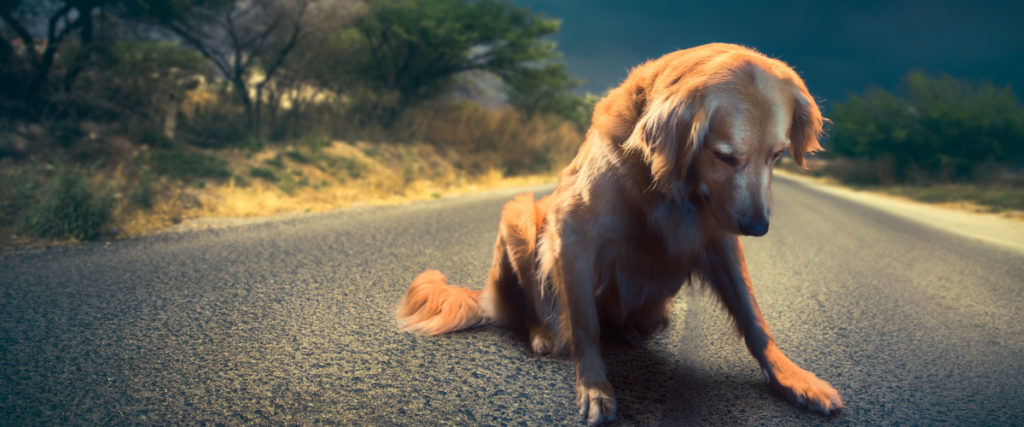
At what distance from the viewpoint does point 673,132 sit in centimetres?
161

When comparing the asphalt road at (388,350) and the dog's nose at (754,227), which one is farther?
the asphalt road at (388,350)

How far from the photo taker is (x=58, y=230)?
4301 millimetres

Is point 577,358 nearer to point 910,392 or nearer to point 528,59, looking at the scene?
point 910,392

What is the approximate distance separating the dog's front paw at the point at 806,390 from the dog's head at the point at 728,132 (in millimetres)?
672

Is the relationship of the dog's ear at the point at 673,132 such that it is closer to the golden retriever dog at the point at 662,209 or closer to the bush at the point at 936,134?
the golden retriever dog at the point at 662,209

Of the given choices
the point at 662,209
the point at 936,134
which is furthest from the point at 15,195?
the point at 936,134

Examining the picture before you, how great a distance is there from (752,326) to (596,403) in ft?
2.38

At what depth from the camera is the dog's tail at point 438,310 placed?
2.49 m

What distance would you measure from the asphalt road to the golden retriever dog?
0.55 feet

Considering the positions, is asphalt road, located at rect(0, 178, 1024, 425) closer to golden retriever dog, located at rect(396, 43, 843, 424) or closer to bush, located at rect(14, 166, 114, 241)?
golden retriever dog, located at rect(396, 43, 843, 424)

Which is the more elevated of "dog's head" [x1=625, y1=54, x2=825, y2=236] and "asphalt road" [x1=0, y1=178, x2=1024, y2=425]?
"dog's head" [x1=625, y1=54, x2=825, y2=236]

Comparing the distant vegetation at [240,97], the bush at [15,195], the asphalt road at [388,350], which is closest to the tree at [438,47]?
the distant vegetation at [240,97]

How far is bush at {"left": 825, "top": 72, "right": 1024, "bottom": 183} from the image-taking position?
58.4 feet

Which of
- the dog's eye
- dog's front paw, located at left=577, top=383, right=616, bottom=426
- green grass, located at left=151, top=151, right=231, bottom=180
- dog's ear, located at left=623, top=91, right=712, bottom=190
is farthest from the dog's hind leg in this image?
green grass, located at left=151, top=151, right=231, bottom=180
